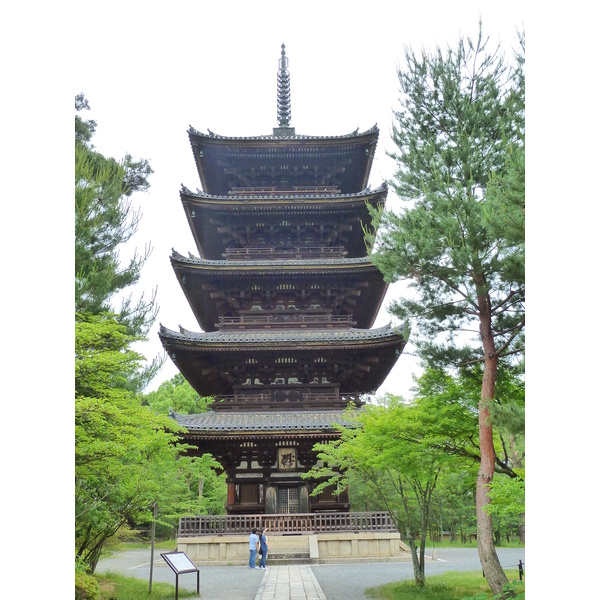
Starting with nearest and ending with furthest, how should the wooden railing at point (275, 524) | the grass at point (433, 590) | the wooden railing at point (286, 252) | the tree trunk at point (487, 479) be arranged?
1. the tree trunk at point (487, 479)
2. the grass at point (433, 590)
3. the wooden railing at point (275, 524)
4. the wooden railing at point (286, 252)

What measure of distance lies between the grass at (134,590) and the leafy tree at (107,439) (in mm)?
766

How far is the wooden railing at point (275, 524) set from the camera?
16.8 m

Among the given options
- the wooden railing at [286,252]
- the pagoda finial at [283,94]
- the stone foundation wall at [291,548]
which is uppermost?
the pagoda finial at [283,94]

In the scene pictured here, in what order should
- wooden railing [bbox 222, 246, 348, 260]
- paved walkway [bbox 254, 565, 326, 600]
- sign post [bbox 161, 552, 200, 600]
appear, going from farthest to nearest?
1. wooden railing [bbox 222, 246, 348, 260]
2. paved walkway [bbox 254, 565, 326, 600]
3. sign post [bbox 161, 552, 200, 600]

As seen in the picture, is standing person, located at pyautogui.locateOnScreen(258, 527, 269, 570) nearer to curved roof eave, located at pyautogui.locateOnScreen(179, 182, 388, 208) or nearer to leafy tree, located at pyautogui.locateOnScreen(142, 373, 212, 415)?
curved roof eave, located at pyautogui.locateOnScreen(179, 182, 388, 208)

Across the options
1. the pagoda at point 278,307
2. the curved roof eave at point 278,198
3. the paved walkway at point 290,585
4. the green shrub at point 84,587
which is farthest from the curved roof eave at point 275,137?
the green shrub at point 84,587

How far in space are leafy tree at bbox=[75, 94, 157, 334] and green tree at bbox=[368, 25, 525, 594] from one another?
16.9 ft

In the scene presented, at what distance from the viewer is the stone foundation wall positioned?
16.2 meters

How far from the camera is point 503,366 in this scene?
30.4 feet

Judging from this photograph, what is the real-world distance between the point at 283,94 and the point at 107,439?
895 inches

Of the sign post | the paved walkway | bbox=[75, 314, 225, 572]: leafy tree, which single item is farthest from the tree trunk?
bbox=[75, 314, 225, 572]: leafy tree

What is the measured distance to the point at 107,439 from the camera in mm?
8586

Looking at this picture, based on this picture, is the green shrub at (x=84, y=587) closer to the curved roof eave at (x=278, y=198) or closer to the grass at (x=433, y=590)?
the grass at (x=433, y=590)

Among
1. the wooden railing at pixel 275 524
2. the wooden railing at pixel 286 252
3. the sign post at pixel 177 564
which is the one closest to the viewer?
the sign post at pixel 177 564
